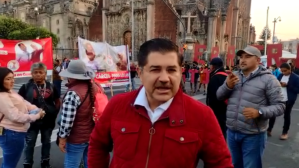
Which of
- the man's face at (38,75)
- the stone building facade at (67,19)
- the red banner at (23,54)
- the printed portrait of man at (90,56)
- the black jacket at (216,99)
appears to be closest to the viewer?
the man's face at (38,75)

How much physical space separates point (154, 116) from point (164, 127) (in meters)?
0.11

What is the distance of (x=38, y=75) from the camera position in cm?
375

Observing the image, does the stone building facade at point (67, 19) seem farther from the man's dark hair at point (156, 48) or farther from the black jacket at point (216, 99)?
the man's dark hair at point (156, 48)

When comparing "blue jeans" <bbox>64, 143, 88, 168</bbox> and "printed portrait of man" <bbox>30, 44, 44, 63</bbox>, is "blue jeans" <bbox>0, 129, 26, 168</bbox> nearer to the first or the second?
"blue jeans" <bbox>64, 143, 88, 168</bbox>

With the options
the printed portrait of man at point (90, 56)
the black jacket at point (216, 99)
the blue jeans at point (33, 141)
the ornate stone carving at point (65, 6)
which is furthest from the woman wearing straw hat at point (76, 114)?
the ornate stone carving at point (65, 6)

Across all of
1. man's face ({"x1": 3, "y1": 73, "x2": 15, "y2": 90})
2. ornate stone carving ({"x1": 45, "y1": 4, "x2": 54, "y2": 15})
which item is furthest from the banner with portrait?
ornate stone carving ({"x1": 45, "y1": 4, "x2": 54, "y2": 15})

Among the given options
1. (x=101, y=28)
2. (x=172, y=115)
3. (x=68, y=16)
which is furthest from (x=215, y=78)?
(x=68, y=16)

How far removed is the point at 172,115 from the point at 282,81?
19.1ft

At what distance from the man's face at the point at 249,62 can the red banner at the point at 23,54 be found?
5538 millimetres

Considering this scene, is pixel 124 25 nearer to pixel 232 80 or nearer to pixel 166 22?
pixel 166 22

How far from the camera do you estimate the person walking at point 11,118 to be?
10.1ft

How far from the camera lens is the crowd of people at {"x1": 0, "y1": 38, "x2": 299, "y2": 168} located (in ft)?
4.88

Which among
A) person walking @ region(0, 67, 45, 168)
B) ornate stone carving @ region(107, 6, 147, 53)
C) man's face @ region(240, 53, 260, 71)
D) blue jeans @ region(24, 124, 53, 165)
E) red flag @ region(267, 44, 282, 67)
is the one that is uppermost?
ornate stone carving @ region(107, 6, 147, 53)

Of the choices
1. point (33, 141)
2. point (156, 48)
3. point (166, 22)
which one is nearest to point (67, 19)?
point (166, 22)
